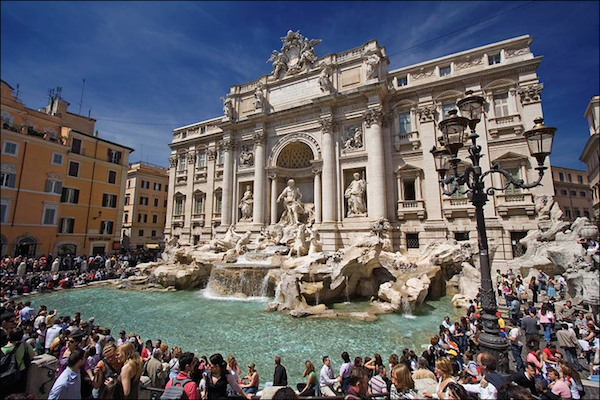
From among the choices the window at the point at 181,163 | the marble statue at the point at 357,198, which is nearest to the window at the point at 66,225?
the window at the point at 181,163

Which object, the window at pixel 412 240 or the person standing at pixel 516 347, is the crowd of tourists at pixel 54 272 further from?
the window at pixel 412 240

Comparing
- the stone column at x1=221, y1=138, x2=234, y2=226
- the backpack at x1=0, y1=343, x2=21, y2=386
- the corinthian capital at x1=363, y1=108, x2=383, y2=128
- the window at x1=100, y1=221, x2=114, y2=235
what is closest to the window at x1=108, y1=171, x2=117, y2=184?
the window at x1=100, y1=221, x2=114, y2=235

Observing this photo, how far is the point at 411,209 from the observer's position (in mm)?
17875

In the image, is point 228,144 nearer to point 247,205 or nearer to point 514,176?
point 247,205

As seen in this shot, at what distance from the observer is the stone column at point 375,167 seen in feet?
58.6

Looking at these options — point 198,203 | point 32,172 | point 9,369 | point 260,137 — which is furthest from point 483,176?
point 198,203

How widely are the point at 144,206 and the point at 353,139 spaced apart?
27692 millimetres

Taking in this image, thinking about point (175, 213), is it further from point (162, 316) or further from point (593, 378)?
point (593, 378)

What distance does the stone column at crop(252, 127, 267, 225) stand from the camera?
73.1 ft

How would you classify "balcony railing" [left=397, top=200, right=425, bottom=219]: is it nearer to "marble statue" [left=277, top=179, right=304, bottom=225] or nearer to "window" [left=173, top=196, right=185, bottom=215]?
"marble statue" [left=277, top=179, right=304, bottom=225]

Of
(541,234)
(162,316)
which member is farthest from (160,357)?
(541,234)

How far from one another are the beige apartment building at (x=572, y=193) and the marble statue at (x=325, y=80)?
33.7m

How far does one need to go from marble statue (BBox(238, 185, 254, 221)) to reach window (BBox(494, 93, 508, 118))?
18.4 metres

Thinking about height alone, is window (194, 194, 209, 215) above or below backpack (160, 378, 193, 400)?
above
